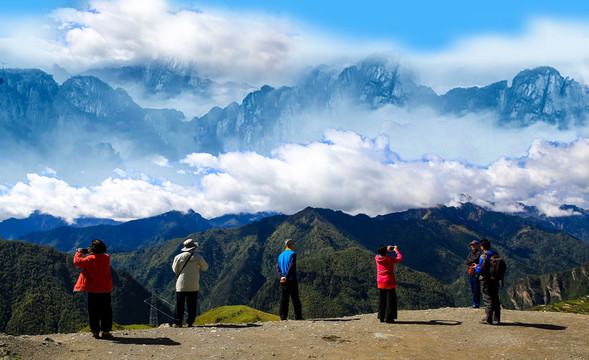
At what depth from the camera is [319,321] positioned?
17.8 meters

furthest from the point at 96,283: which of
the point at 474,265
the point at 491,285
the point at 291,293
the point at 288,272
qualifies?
the point at 474,265

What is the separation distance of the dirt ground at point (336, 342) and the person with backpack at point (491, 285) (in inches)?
18.6

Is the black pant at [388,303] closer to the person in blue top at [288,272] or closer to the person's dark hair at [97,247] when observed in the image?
the person in blue top at [288,272]

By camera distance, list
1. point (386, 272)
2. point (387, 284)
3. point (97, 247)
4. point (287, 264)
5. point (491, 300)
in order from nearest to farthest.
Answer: point (97, 247) → point (491, 300) → point (387, 284) → point (386, 272) → point (287, 264)

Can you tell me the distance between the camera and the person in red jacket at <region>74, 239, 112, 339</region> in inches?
530

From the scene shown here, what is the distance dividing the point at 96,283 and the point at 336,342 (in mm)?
8424

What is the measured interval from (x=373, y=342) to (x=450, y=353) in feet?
8.08

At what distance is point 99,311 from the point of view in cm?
1372

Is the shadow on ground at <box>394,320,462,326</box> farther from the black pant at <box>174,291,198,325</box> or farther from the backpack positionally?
the black pant at <box>174,291,198,325</box>

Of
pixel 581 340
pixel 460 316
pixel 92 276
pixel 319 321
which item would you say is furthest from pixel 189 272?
pixel 581 340

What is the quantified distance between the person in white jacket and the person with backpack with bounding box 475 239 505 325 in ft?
37.8

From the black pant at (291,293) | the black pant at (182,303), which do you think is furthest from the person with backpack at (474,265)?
the black pant at (182,303)

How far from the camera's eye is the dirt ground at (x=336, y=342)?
1192 cm

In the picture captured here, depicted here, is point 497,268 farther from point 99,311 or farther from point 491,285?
point 99,311
